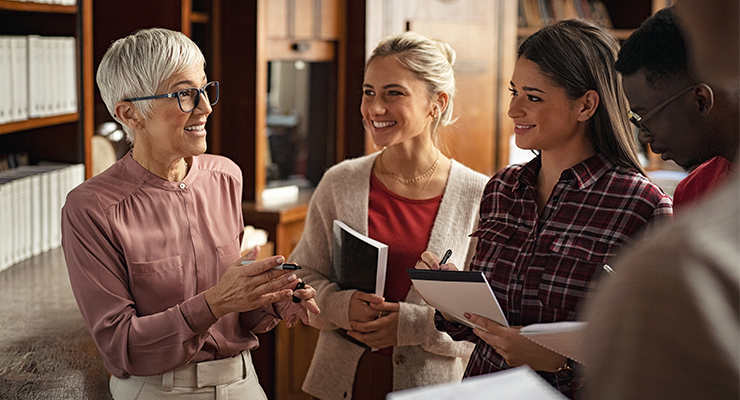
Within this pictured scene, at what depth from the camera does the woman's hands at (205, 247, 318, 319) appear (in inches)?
54.9

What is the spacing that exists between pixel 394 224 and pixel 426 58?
0.50 metres

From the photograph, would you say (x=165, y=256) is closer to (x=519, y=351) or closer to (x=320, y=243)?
(x=320, y=243)

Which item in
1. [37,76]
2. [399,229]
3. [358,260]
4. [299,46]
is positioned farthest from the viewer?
[299,46]

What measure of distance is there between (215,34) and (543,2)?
251 centimetres

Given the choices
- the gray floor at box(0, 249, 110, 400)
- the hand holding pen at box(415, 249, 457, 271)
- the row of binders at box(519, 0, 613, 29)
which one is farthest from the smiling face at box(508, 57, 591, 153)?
the row of binders at box(519, 0, 613, 29)

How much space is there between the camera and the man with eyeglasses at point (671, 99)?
3.72ft

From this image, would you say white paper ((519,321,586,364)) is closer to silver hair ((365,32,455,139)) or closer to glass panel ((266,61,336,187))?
silver hair ((365,32,455,139))

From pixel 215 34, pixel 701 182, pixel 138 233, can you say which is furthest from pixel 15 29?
pixel 701 182

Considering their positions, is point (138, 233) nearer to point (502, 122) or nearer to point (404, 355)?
point (404, 355)

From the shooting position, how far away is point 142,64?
1470 millimetres

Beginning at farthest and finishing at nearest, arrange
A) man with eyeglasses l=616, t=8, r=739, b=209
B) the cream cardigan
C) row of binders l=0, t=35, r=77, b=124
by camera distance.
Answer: row of binders l=0, t=35, r=77, b=124 < the cream cardigan < man with eyeglasses l=616, t=8, r=739, b=209

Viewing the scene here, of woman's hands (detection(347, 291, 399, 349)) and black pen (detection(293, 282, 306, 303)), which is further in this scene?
woman's hands (detection(347, 291, 399, 349))

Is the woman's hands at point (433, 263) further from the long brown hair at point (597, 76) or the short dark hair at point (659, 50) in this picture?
the short dark hair at point (659, 50)

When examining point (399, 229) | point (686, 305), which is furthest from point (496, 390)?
point (399, 229)
